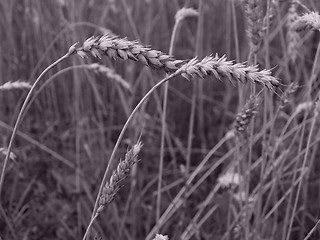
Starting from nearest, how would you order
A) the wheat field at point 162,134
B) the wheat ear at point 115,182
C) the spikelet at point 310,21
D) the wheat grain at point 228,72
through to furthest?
the wheat grain at point 228,72 < the wheat ear at point 115,182 < the spikelet at point 310,21 < the wheat field at point 162,134

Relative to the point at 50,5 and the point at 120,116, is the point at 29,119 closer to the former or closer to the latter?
the point at 120,116

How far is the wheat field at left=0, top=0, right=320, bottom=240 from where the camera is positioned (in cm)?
144

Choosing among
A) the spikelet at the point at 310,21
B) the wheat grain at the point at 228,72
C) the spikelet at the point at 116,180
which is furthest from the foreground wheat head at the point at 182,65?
the spikelet at the point at 310,21

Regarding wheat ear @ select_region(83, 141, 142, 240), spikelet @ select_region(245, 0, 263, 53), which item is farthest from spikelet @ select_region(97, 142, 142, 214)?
spikelet @ select_region(245, 0, 263, 53)

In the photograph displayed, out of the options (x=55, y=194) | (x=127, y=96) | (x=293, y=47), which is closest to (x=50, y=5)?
(x=127, y=96)

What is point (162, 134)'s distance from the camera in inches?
60.5

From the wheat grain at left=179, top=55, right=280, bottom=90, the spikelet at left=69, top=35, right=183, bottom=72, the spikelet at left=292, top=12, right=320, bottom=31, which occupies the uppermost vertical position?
the spikelet at left=292, top=12, right=320, bottom=31

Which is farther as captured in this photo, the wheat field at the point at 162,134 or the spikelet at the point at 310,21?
the wheat field at the point at 162,134

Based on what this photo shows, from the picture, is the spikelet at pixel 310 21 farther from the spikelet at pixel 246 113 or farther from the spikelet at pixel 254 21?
the spikelet at pixel 246 113

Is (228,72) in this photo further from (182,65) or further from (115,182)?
(115,182)

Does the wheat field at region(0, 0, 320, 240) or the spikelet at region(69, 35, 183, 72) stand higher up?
the spikelet at region(69, 35, 183, 72)

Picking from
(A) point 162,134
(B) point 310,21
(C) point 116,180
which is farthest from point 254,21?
(C) point 116,180

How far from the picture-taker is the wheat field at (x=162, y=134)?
56.7 inches

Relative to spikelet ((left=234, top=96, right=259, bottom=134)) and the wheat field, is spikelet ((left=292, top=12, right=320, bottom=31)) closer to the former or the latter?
the wheat field
